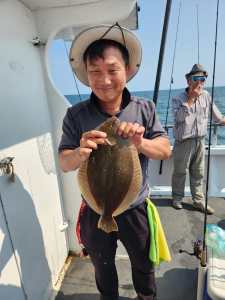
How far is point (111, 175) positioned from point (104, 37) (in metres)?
0.83

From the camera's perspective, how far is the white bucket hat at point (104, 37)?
4.85ft

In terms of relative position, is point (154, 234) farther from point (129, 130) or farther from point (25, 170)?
point (25, 170)

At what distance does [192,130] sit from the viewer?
3.82 metres

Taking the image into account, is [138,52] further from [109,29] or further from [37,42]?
[37,42]

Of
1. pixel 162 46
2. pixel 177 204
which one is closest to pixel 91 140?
pixel 162 46

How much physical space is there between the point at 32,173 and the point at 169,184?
3.30 metres

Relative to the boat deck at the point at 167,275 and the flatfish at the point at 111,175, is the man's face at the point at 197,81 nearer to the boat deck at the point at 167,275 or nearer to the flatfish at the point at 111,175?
the boat deck at the point at 167,275

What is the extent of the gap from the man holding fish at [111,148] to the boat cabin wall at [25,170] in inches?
19.1

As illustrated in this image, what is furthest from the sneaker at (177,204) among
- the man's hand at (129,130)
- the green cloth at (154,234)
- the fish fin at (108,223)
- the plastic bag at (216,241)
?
the man's hand at (129,130)

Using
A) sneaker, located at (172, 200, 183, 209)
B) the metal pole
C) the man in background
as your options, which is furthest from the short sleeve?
sneaker, located at (172, 200, 183, 209)

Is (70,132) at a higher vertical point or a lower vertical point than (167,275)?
higher

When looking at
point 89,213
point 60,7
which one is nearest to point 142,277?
point 89,213

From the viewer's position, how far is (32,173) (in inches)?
84.2

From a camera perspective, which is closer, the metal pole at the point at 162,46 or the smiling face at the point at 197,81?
the metal pole at the point at 162,46
